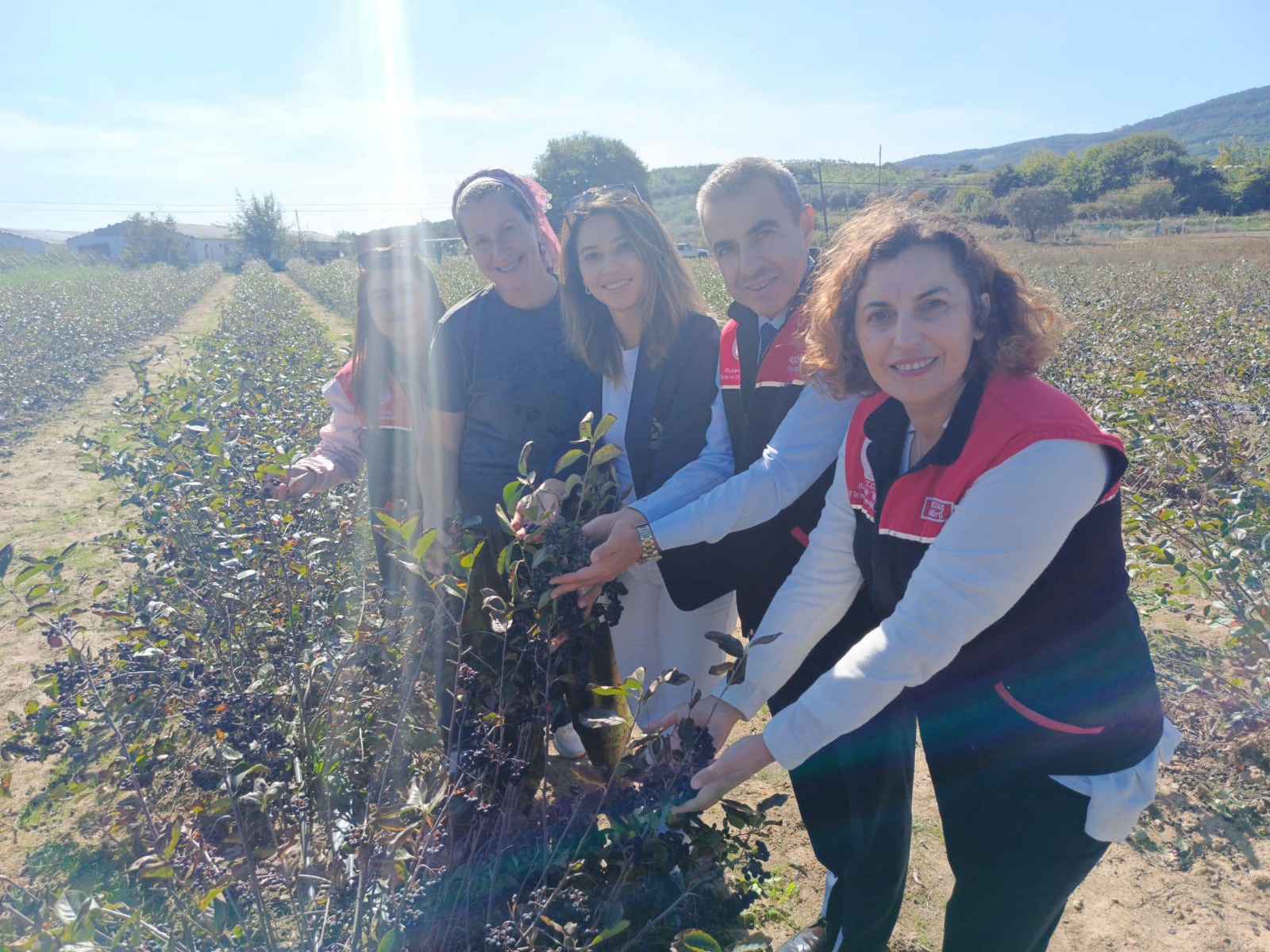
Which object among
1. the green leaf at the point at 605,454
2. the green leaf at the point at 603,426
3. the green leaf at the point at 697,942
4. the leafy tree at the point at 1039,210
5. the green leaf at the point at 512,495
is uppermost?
the leafy tree at the point at 1039,210

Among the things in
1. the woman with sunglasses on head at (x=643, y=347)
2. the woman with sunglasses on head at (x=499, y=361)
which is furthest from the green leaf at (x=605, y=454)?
the woman with sunglasses on head at (x=499, y=361)

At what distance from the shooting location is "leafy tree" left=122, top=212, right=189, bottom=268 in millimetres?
49625

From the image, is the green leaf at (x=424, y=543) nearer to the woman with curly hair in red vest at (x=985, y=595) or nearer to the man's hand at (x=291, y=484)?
the woman with curly hair in red vest at (x=985, y=595)

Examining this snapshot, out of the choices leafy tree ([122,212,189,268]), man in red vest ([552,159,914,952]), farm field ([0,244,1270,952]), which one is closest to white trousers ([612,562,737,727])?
man in red vest ([552,159,914,952])

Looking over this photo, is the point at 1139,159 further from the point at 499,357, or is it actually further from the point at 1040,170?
the point at 499,357

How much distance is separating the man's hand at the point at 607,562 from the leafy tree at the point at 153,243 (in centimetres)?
5694

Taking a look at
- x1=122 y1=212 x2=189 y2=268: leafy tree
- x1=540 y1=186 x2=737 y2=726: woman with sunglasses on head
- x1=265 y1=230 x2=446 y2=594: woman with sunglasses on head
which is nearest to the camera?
x1=540 y1=186 x2=737 y2=726: woman with sunglasses on head

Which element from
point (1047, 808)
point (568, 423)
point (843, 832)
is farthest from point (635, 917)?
point (568, 423)

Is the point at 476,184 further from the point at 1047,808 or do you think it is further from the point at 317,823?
the point at 1047,808

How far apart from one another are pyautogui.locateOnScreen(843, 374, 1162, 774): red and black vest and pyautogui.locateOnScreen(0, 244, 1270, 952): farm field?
0.44 m

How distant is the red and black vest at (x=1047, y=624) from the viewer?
1.20 metres

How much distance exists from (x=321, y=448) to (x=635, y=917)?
5.71 feet

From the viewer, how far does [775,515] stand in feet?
5.87

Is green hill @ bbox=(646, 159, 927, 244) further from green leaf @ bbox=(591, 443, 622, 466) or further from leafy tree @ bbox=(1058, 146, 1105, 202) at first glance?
green leaf @ bbox=(591, 443, 622, 466)
